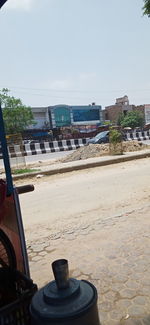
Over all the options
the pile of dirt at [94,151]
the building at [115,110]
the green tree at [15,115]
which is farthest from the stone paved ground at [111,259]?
the building at [115,110]

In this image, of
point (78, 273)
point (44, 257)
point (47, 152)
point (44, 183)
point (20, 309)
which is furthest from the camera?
point (47, 152)

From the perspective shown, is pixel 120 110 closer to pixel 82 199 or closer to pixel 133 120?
pixel 133 120

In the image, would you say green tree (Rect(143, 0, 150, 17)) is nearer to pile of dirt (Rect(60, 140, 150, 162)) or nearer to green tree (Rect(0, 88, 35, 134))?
pile of dirt (Rect(60, 140, 150, 162))

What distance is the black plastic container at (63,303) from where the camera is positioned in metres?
1.32

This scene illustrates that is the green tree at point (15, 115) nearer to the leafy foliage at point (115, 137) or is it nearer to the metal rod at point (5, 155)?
the leafy foliage at point (115, 137)

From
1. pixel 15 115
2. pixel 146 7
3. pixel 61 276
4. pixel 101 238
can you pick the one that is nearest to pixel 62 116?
pixel 15 115

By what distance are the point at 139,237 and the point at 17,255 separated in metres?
1.83

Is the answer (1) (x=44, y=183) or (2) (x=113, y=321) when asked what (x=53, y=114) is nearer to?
(1) (x=44, y=183)

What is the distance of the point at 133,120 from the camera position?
59.6 meters

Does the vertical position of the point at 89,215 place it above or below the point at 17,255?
below

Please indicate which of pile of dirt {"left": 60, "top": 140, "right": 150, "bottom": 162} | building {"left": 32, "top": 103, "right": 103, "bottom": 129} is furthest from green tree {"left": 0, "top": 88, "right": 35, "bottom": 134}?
pile of dirt {"left": 60, "top": 140, "right": 150, "bottom": 162}

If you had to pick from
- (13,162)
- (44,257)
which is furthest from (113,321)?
(13,162)

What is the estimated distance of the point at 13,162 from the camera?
1217cm

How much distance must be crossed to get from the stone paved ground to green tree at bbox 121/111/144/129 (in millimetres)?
57469
